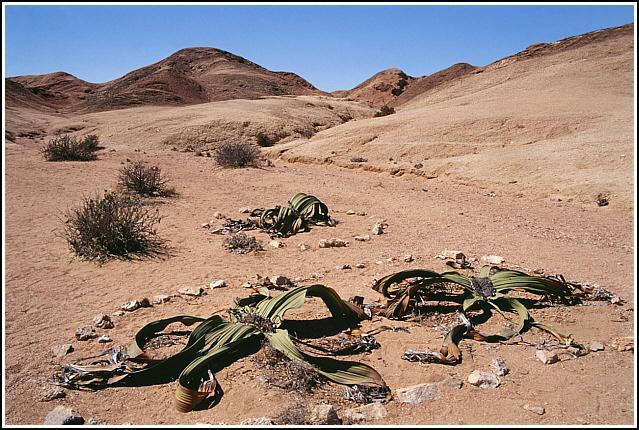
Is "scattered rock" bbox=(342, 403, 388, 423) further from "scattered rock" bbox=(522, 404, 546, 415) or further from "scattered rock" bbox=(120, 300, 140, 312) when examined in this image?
"scattered rock" bbox=(120, 300, 140, 312)

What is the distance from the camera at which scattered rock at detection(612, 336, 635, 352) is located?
10.5ft

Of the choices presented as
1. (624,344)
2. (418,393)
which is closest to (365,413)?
(418,393)

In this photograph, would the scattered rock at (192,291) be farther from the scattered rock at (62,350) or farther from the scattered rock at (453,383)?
the scattered rock at (453,383)

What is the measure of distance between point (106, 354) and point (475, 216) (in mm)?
5764

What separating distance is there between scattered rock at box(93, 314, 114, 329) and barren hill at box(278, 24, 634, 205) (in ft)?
25.2

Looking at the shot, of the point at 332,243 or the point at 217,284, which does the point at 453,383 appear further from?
the point at 332,243

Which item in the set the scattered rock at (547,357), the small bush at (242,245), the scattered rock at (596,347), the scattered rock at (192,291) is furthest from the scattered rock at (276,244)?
the scattered rock at (596,347)

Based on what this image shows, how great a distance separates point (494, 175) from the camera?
34.5 ft

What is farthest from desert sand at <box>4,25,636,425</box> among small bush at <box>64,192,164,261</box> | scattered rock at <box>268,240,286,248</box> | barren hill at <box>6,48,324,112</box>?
barren hill at <box>6,48,324,112</box>

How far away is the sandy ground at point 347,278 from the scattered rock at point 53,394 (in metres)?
0.03

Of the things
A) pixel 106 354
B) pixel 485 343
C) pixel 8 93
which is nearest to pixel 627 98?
pixel 485 343

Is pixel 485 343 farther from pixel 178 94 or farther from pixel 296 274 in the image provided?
pixel 178 94

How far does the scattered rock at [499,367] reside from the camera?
2930 millimetres

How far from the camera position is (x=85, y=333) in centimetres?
355
